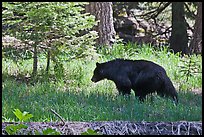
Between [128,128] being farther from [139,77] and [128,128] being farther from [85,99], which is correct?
[139,77]

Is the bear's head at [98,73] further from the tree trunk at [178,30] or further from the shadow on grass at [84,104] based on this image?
the tree trunk at [178,30]

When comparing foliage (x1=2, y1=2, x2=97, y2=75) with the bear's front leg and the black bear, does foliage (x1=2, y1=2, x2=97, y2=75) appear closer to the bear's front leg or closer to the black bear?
the black bear

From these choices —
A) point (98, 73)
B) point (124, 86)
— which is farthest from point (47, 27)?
point (124, 86)

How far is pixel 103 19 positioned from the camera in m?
15.0

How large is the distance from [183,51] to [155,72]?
875 cm

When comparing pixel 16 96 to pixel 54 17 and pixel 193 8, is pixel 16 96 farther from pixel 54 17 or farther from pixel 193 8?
pixel 193 8

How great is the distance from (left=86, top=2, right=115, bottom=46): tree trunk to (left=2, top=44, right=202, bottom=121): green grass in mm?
2027

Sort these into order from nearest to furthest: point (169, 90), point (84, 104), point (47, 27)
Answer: point (84, 104), point (169, 90), point (47, 27)

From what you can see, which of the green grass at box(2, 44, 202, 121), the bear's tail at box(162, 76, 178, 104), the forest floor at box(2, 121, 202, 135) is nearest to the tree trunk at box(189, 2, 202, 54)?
the green grass at box(2, 44, 202, 121)

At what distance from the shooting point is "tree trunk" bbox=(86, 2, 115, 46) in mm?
14938

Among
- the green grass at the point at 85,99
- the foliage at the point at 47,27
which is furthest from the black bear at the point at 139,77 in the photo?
the foliage at the point at 47,27

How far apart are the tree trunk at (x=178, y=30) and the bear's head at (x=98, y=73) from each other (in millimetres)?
7825

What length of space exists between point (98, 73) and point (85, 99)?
161 cm

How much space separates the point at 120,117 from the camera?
6.61 meters
